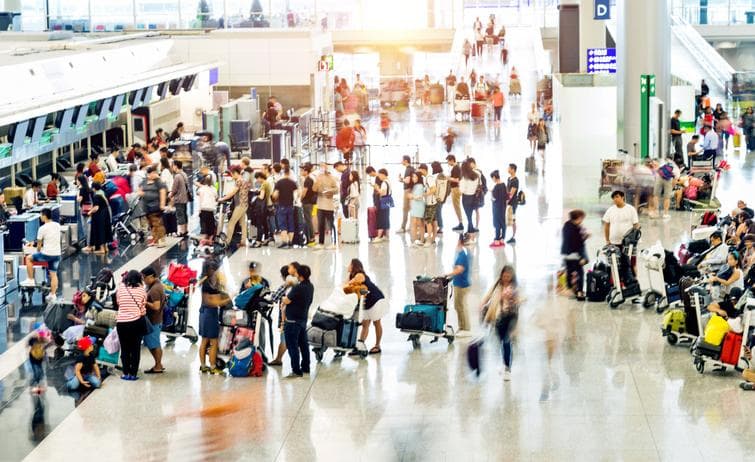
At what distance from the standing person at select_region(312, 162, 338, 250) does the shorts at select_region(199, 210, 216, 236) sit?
5.81 ft

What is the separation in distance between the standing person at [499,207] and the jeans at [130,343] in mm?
8408

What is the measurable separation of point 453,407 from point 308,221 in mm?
9214

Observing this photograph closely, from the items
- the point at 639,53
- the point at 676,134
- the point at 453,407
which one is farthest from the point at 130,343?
the point at 676,134

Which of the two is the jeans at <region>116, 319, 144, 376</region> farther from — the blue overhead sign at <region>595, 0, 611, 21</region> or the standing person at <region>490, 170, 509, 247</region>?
the blue overhead sign at <region>595, 0, 611, 21</region>

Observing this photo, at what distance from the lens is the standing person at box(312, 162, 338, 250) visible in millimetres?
21828

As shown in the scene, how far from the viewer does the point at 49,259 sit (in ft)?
61.4

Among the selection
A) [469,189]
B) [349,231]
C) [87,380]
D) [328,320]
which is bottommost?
[87,380]

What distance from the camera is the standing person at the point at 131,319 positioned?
14.4 meters

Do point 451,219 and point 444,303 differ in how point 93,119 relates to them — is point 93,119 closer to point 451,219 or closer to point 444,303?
point 451,219

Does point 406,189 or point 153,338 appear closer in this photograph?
point 153,338

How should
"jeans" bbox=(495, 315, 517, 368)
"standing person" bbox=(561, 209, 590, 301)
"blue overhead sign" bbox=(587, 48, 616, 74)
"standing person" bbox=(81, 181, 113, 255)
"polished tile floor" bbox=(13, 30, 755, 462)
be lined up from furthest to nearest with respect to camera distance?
"blue overhead sign" bbox=(587, 48, 616, 74)
"standing person" bbox=(81, 181, 113, 255)
"standing person" bbox=(561, 209, 590, 301)
"jeans" bbox=(495, 315, 517, 368)
"polished tile floor" bbox=(13, 30, 755, 462)

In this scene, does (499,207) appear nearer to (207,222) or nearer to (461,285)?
(207,222)

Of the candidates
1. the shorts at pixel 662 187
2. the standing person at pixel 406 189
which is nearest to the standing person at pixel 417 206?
the standing person at pixel 406 189

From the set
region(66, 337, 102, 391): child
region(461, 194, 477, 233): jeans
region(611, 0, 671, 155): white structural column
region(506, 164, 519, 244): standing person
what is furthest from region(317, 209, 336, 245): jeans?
region(611, 0, 671, 155): white structural column
